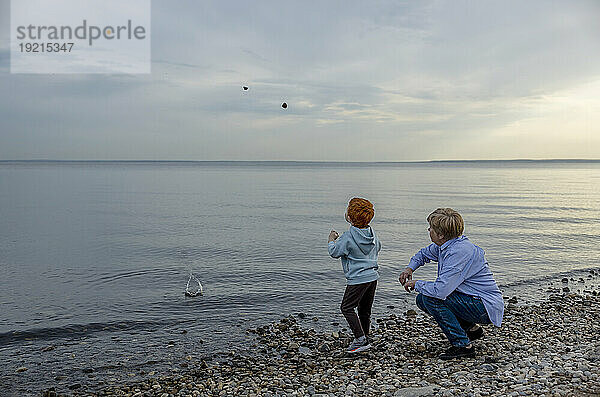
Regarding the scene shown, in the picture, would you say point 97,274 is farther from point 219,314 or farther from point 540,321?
point 540,321

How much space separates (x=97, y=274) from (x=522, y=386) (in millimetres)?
13850

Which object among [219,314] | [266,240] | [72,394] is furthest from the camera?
[266,240]

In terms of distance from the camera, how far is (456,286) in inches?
286

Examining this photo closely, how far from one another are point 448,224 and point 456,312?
134 cm

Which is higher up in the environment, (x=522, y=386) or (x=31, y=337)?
(x=522, y=386)

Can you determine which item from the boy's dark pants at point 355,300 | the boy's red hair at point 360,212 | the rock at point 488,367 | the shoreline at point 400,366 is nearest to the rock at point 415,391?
the shoreline at point 400,366

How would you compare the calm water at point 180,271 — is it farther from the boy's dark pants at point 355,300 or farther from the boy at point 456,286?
the boy at point 456,286

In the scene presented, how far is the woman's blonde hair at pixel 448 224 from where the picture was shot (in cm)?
725

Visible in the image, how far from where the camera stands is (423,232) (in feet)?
85.3

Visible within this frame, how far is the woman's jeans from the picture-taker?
7426 millimetres

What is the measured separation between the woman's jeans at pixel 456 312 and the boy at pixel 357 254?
0.90 meters

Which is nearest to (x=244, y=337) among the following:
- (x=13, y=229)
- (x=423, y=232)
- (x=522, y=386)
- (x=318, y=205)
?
(x=522, y=386)

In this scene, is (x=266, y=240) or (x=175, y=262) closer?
(x=175, y=262)

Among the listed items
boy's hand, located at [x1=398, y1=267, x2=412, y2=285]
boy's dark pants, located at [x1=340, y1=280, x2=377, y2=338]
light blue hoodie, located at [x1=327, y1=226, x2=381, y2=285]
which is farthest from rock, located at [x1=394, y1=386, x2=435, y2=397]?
light blue hoodie, located at [x1=327, y1=226, x2=381, y2=285]
